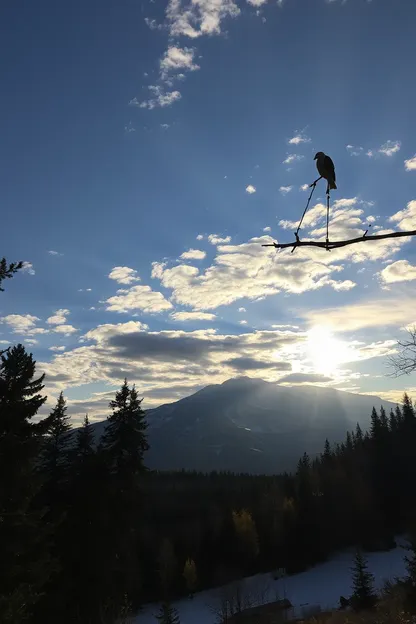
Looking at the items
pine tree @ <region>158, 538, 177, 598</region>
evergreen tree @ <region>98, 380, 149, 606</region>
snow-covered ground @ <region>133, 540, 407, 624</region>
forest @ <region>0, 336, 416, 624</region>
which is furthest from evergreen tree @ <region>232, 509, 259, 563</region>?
evergreen tree @ <region>98, 380, 149, 606</region>

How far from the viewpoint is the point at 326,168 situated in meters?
2.41

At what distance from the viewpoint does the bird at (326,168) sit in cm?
235

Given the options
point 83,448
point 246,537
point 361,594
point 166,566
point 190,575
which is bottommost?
point 190,575

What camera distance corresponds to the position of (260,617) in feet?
151

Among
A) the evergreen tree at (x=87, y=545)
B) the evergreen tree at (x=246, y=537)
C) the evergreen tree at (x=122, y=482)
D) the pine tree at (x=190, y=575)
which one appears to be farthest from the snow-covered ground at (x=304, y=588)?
the evergreen tree at (x=87, y=545)

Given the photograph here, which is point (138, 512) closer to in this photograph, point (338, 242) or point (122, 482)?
point (122, 482)

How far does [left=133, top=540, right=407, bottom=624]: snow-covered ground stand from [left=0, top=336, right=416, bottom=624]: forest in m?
2.29

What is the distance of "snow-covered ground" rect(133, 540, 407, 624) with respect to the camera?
194 feet

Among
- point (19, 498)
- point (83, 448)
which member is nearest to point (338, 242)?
point (19, 498)

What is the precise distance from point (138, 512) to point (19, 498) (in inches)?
504

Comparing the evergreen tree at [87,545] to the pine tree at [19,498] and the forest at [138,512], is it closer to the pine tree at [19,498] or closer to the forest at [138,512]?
the forest at [138,512]

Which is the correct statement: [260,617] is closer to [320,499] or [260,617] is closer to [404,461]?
[320,499]

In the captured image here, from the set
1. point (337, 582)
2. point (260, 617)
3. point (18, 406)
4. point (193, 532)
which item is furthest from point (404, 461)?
point (18, 406)

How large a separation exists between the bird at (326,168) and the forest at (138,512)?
12.2 metres
